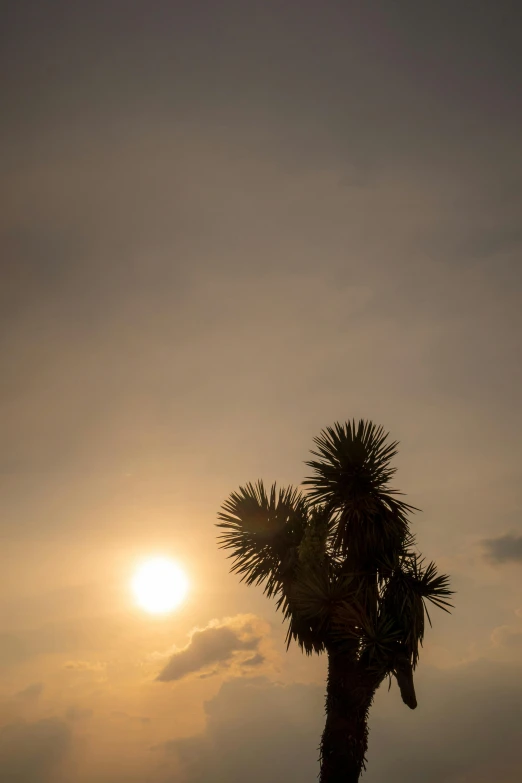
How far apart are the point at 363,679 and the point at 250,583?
4.97 metres

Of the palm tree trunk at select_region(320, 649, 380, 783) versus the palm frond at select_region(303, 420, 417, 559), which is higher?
the palm frond at select_region(303, 420, 417, 559)

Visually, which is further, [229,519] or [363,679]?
[229,519]

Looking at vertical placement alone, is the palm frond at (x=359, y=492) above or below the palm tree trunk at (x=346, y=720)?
above

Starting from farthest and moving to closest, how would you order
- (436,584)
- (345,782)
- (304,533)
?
(304,533) < (436,584) < (345,782)

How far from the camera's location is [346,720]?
1927cm

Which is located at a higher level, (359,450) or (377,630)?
(359,450)

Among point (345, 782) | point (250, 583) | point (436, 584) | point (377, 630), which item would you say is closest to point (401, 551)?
point (436, 584)

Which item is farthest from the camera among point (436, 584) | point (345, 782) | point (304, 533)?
point (304, 533)

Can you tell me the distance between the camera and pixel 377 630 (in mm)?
18906

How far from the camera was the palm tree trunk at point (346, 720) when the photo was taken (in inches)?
743

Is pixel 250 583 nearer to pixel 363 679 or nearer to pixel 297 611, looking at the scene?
pixel 297 611

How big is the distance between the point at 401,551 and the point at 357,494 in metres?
2.25

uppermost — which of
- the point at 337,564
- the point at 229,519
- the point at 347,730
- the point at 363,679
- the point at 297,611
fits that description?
the point at 229,519

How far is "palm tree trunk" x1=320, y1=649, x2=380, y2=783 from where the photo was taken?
18.9 metres
